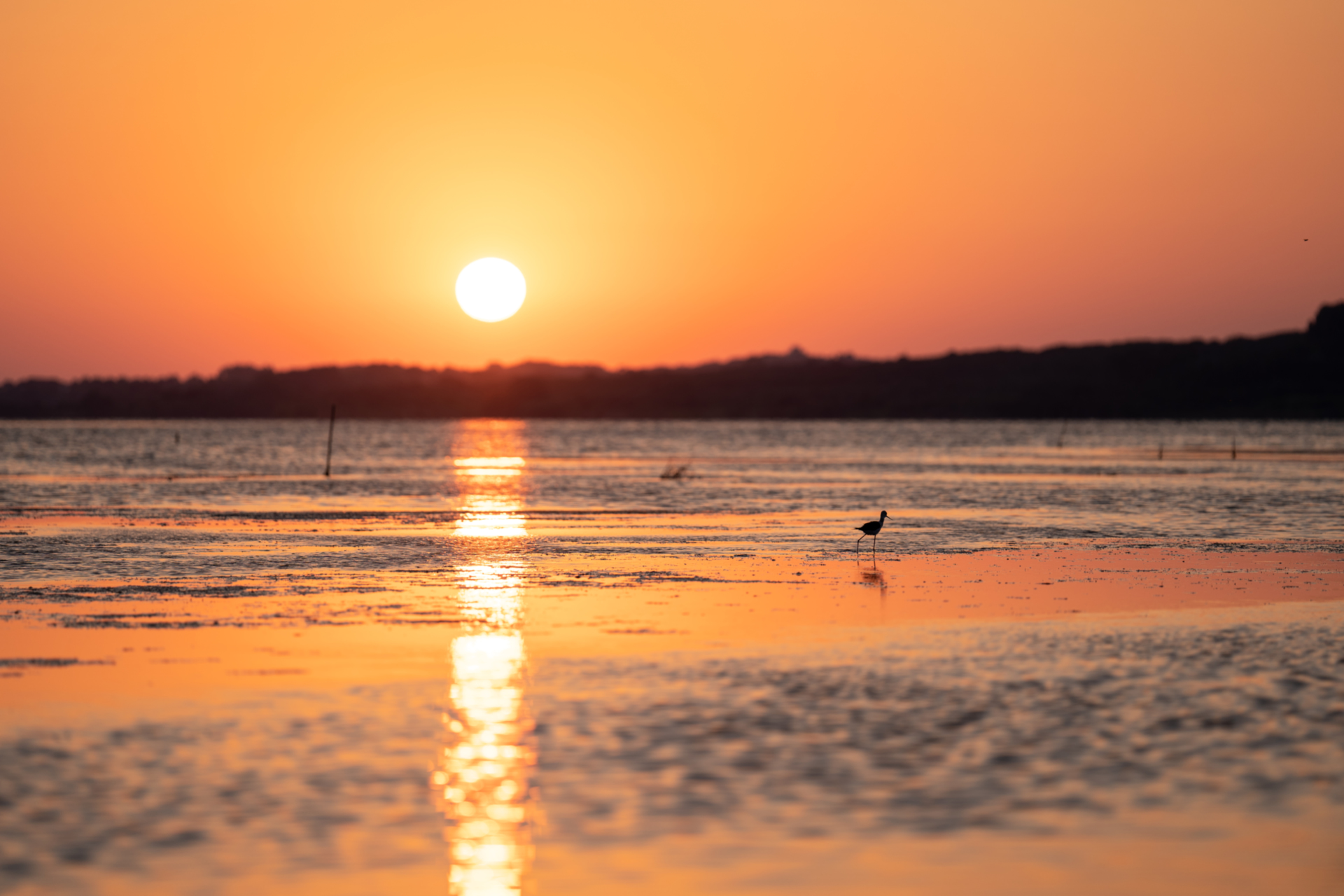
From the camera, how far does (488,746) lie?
1267 centimetres

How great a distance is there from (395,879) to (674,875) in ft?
6.02

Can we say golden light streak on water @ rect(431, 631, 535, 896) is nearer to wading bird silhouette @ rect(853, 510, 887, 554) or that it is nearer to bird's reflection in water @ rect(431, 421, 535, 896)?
bird's reflection in water @ rect(431, 421, 535, 896)

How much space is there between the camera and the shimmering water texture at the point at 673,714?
9.60 meters

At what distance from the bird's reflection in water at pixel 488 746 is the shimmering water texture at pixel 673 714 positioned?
0.05 metres

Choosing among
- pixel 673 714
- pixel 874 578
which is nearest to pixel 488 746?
pixel 673 714

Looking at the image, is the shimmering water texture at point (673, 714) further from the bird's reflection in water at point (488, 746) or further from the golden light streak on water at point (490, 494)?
the golden light streak on water at point (490, 494)

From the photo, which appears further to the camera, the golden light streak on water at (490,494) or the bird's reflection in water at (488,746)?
the golden light streak on water at (490,494)

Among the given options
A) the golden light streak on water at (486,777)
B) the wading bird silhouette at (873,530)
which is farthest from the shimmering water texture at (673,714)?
the wading bird silhouette at (873,530)

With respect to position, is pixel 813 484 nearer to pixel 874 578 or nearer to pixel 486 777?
pixel 874 578

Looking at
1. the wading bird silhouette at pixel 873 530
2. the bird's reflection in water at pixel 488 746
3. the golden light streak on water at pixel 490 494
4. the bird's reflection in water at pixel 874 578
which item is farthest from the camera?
the golden light streak on water at pixel 490 494

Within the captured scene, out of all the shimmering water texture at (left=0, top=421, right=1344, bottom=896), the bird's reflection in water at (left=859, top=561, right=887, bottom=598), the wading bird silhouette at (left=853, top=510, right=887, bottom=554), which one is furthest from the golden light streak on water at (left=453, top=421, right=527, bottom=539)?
the bird's reflection in water at (left=859, top=561, right=887, bottom=598)

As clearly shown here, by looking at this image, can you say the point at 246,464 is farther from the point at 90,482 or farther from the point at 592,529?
the point at 592,529

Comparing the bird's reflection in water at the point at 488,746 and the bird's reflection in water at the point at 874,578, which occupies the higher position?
the bird's reflection in water at the point at 874,578

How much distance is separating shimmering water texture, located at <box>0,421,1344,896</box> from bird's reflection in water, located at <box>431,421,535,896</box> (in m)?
0.05
